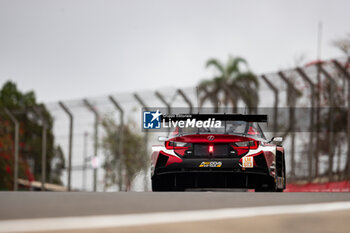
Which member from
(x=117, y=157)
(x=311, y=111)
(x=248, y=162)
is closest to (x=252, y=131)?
(x=248, y=162)

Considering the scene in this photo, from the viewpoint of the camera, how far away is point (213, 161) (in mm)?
Result: 8094

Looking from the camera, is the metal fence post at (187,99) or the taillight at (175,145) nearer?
the taillight at (175,145)

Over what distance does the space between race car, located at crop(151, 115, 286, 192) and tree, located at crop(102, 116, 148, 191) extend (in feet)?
32.1

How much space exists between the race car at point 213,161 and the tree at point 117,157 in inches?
385

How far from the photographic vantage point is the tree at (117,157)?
1883 centimetres

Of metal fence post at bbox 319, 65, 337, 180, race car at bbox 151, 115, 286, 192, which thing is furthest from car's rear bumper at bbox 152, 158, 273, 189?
metal fence post at bbox 319, 65, 337, 180

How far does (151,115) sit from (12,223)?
46.9ft

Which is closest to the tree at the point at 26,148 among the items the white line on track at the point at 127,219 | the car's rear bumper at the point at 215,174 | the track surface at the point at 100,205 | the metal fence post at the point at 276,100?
the metal fence post at the point at 276,100

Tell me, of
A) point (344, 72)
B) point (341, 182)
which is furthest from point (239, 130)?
point (341, 182)

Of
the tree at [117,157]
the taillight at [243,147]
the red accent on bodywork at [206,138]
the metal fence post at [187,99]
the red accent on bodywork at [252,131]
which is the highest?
the metal fence post at [187,99]

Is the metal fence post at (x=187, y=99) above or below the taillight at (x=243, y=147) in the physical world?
above

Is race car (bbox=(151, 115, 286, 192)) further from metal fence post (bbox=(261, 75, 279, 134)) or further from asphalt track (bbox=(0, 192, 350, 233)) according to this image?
metal fence post (bbox=(261, 75, 279, 134))

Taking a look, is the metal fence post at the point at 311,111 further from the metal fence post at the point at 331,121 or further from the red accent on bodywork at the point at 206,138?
the red accent on bodywork at the point at 206,138

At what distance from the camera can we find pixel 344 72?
50.1 ft
